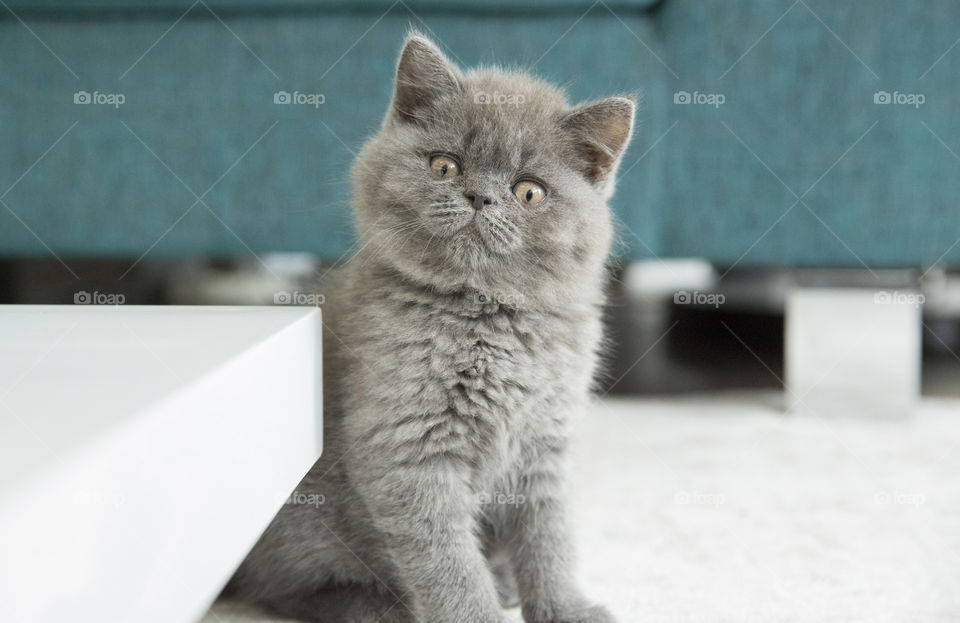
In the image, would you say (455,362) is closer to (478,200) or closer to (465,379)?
(465,379)

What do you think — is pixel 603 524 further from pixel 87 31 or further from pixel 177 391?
pixel 87 31

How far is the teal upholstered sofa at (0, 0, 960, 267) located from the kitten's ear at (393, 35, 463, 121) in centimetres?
78

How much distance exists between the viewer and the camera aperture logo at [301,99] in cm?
189

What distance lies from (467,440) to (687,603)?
0.40 meters

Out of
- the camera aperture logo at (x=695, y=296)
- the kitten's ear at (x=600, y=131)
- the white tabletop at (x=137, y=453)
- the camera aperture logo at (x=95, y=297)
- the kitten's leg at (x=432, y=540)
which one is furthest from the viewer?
the camera aperture logo at (x=695, y=296)

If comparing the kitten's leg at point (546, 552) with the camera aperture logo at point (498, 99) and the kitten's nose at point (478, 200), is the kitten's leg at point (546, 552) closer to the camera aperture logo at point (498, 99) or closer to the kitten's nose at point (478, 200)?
the kitten's nose at point (478, 200)

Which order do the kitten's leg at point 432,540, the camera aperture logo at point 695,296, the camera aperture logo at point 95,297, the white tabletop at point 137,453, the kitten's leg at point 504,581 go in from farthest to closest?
the camera aperture logo at point 695,296, the camera aperture logo at point 95,297, the kitten's leg at point 504,581, the kitten's leg at point 432,540, the white tabletop at point 137,453

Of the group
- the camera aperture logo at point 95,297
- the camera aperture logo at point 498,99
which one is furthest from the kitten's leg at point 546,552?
the camera aperture logo at point 95,297

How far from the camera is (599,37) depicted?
1873 mm

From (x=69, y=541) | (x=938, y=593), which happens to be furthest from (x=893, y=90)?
(x=69, y=541)

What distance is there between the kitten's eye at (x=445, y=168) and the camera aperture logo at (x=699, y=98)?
1068 mm

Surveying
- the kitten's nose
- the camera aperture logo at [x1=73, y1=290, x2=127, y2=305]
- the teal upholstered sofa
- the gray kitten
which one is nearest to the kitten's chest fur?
the gray kitten

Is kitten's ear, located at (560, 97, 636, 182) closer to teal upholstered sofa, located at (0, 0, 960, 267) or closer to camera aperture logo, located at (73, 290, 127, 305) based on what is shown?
teal upholstered sofa, located at (0, 0, 960, 267)

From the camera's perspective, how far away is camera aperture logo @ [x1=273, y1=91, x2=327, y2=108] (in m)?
1.89
